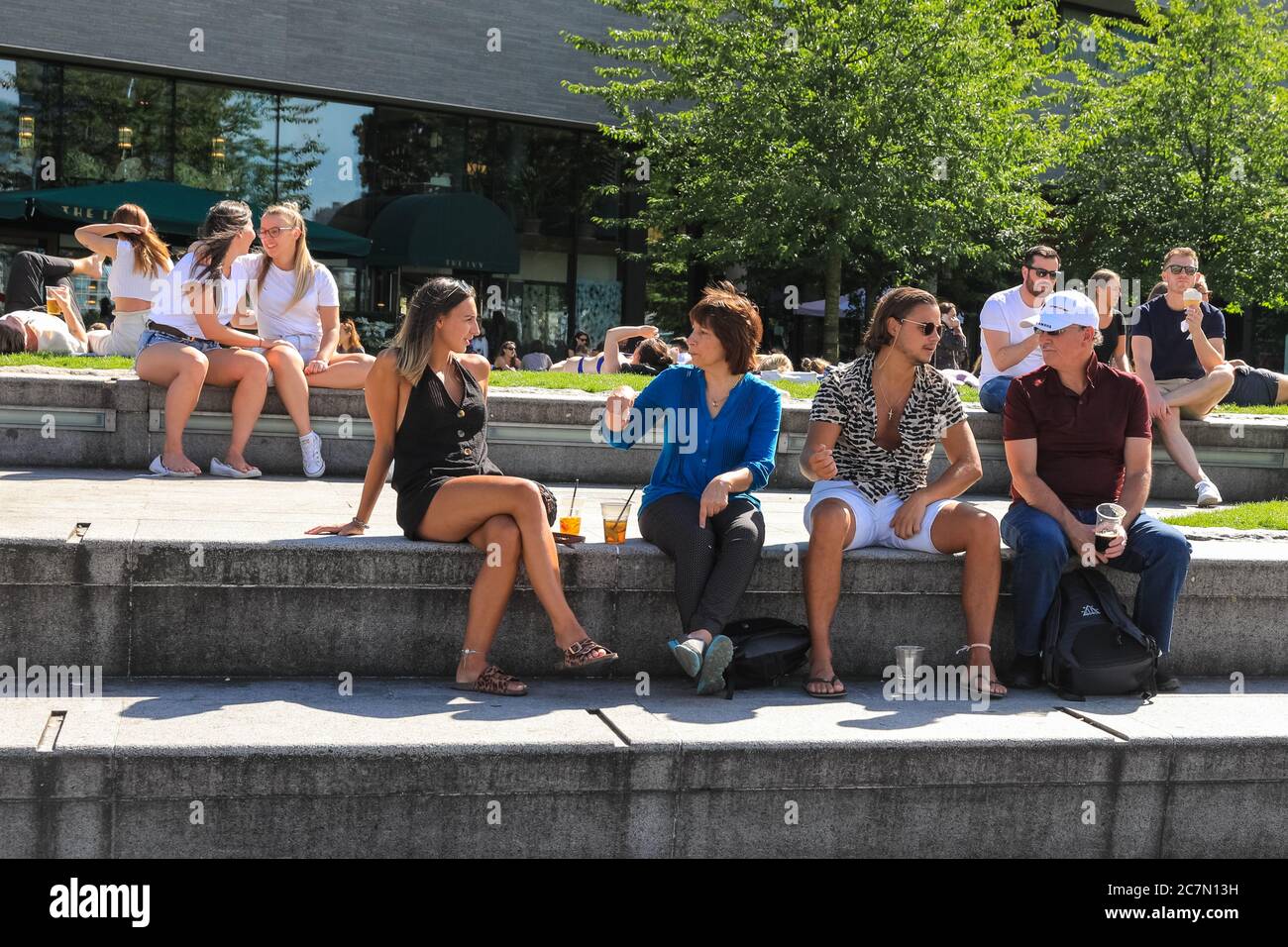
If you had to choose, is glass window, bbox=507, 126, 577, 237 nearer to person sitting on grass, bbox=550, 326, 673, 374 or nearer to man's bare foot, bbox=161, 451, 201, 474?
person sitting on grass, bbox=550, 326, 673, 374

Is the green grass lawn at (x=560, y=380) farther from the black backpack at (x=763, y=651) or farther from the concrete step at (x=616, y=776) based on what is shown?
the concrete step at (x=616, y=776)

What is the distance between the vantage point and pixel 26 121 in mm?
18984

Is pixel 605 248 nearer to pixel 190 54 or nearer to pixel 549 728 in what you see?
pixel 190 54

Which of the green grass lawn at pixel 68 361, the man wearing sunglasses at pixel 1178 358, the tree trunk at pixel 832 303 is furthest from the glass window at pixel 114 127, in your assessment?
the man wearing sunglasses at pixel 1178 358

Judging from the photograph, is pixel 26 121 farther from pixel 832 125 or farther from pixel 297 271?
pixel 297 271

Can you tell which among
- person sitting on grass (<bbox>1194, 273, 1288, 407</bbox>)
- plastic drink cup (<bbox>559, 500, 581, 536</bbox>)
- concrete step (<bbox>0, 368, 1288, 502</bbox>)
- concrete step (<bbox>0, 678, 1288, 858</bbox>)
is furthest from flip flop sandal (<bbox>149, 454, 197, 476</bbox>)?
person sitting on grass (<bbox>1194, 273, 1288, 407</bbox>)

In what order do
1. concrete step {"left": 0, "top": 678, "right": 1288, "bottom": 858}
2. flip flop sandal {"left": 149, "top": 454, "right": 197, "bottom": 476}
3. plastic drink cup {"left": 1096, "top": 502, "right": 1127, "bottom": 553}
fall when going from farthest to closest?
flip flop sandal {"left": 149, "top": 454, "right": 197, "bottom": 476}
plastic drink cup {"left": 1096, "top": 502, "right": 1127, "bottom": 553}
concrete step {"left": 0, "top": 678, "right": 1288, "bottom": 858}

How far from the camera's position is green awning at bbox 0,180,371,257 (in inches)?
653

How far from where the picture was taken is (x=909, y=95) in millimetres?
19109

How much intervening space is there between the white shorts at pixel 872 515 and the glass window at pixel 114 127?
16686 millimetres

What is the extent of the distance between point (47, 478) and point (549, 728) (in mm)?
4205

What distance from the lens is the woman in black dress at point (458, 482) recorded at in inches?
201

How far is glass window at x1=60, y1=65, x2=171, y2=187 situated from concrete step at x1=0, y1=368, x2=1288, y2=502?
1206cm

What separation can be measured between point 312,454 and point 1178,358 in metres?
5.87
